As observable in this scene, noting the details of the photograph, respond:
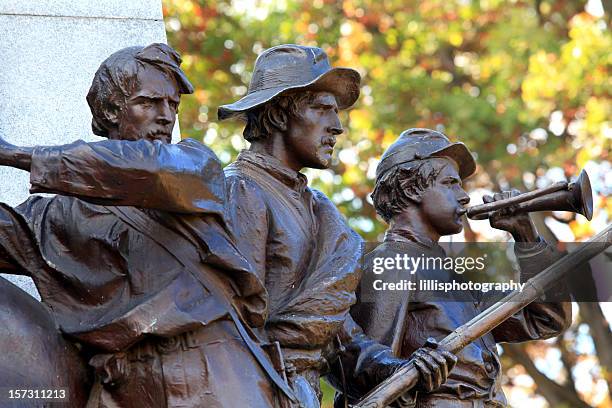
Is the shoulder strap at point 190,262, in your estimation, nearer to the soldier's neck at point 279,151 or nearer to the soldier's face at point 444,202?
the soldier's neck at point 279,151

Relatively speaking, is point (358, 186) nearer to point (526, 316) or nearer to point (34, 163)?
point (526, 316)

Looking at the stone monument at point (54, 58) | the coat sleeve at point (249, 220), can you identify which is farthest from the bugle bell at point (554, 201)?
the stone monument at point (54, 58)

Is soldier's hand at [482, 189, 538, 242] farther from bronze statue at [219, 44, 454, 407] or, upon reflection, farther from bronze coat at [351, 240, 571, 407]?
bronze statue at [219, 44, 454, 407]

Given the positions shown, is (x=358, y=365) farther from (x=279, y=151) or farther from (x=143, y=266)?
(x=143, y=266)

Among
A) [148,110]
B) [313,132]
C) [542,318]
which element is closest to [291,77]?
[313,132]

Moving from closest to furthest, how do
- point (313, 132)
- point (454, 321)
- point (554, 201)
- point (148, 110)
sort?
point (148, 110) → point (313, 132) → point (554, 201) → point (454, 321)

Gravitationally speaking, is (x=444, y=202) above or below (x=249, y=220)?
below

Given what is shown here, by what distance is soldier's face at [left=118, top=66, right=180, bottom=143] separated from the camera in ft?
24.8

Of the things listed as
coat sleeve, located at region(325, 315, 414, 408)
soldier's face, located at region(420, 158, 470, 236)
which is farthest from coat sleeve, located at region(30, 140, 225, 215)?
soldier's face, located at region(420, 158, 470, 236)

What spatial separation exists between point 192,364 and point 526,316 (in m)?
2.66

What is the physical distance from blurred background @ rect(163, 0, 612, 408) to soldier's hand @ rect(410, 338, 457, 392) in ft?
25.5

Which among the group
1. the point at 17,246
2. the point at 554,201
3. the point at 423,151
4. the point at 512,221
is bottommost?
the point at 512,221

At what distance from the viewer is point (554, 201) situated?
28.8ft

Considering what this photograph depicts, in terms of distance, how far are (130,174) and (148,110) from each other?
582 mm
